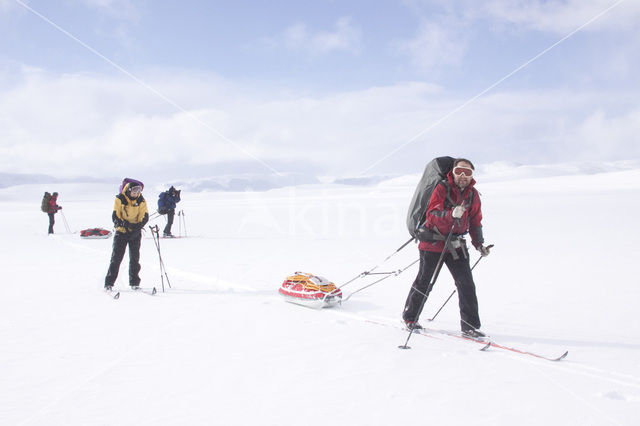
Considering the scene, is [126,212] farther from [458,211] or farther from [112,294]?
[458,211]

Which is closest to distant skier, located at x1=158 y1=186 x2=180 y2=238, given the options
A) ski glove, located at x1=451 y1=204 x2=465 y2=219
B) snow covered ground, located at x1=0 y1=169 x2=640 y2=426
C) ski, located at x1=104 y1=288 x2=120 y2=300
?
snow covered ground, located at x1=0 y1=169 x2=640 y2=426

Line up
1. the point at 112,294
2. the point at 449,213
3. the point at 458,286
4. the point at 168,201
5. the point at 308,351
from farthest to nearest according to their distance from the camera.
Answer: the point at 168,201 → the point at 112,294 → the point at 458,286 → the point at 449,213 → the point at 308,351

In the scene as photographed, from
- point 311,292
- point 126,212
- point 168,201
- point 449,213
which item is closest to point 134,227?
point 126,212

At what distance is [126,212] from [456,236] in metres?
6.09

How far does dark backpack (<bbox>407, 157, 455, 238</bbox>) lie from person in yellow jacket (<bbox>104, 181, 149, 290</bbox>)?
17.2 ft

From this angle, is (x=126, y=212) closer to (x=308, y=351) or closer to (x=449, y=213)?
(x=308, y=351)

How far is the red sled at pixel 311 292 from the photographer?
6766mm

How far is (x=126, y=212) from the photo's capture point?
8008 mm

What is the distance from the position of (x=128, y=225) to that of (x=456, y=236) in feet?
20.0

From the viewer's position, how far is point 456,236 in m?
5.30

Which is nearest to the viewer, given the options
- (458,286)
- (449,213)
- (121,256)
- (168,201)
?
(449,213)

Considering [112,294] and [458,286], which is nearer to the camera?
[458,286]

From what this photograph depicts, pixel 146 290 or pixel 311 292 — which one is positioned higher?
pixel 311 292

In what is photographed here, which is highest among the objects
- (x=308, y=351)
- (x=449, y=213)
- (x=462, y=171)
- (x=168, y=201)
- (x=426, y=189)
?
(x=168, y=201)
